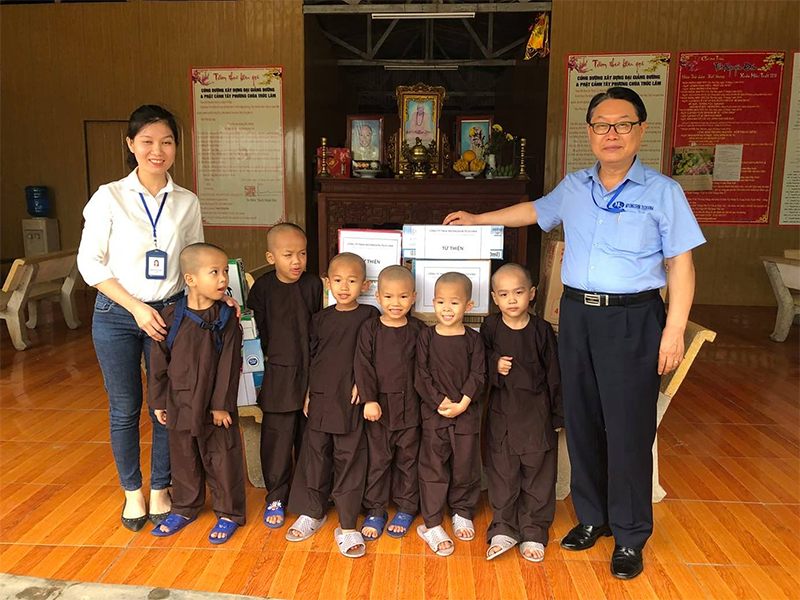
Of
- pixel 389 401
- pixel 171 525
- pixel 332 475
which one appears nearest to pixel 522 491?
pixel 389 401

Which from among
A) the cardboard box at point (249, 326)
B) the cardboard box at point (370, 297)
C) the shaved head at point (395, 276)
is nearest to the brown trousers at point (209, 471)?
the cardboard box at point (249, 326)

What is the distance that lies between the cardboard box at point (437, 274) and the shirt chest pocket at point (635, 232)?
0.67 meters

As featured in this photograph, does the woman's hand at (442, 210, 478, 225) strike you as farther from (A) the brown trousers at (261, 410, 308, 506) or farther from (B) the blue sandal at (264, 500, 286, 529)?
(B) the blue sandal at (264, 500, 286, 529)

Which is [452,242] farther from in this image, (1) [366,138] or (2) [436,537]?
(1) [366,138]

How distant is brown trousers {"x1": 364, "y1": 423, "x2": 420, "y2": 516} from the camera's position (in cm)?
243

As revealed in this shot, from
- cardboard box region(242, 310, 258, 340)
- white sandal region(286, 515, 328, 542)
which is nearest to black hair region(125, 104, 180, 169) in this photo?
cardboard box region(242, 310, 258, 340)

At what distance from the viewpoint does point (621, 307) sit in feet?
6.73

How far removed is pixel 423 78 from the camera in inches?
507

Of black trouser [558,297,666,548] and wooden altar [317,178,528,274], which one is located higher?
wooden altar [317,178,528,274]

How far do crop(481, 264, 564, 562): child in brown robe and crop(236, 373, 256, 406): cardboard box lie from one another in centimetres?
93

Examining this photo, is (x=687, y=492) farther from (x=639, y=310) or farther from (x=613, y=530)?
(x=639, y=310)

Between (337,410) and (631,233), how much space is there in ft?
3.89

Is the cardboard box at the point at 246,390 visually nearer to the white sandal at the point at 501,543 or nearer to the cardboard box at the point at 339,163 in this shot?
the white sandal at the point at 501,543

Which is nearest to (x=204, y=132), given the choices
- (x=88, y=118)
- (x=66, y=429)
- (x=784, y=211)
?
(x=88, y=118)
